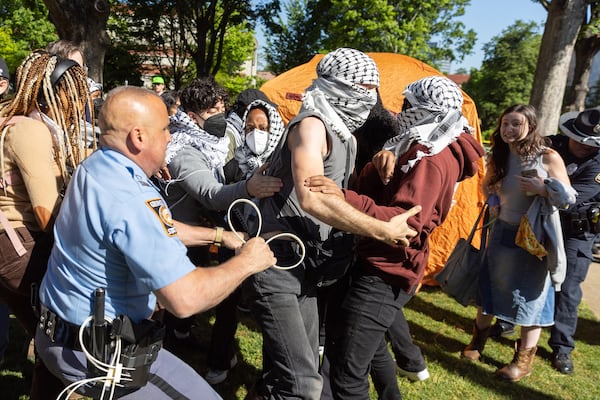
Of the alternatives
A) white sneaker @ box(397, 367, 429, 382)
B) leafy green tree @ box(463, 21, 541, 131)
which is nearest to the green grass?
white sneaker @ box(397, 367, 429, 382)

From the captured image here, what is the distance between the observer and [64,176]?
2.29 metres

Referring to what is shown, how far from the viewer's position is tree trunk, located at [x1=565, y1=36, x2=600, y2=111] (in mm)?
12742

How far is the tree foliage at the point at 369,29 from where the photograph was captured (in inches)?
919

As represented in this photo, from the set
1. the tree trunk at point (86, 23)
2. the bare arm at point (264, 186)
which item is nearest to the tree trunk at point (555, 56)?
the bare arm at point (264, 186)

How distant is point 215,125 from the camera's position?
3246mm

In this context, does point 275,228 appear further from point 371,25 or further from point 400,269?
point 371,25

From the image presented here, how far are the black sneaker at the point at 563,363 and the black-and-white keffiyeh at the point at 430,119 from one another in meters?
2.48

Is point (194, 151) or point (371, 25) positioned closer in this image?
point (194, 151)

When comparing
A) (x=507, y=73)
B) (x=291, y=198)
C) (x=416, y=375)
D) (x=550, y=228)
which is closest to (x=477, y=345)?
(x=416, y=375)

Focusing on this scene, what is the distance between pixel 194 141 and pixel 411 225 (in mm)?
1518

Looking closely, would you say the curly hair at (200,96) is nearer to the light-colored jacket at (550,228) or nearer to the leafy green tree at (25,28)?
the light-colored jacket at (550,228)

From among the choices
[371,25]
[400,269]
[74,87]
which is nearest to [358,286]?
[400,269]

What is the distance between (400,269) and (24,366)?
2751 mm

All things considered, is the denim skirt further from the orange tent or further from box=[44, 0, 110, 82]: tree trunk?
box=[44, 0, 110, 82]: tree trunk
